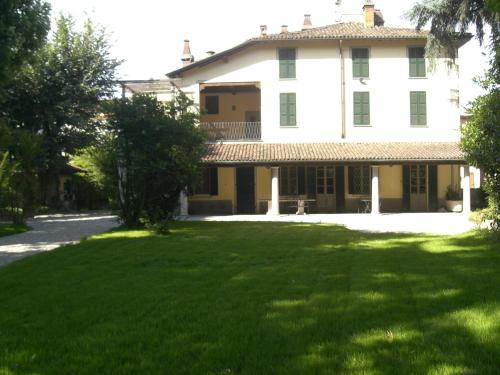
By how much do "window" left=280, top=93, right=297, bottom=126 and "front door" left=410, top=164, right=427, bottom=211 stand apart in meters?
6.01

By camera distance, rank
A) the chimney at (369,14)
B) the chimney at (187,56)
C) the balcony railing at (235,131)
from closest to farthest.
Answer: the balcony railing at (235,131) < the chimney at (369,14) < the chimney at (187,56)

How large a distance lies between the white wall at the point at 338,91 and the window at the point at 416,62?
248 mm

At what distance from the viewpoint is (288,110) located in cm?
2605

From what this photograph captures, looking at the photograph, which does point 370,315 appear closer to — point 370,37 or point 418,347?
point 418,347

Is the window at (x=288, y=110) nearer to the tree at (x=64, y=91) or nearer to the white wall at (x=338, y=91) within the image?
the white wall at (x=338, y=91)

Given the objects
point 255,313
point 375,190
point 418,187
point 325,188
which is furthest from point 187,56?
point 255,313

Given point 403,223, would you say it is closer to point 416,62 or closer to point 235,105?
point 416,62

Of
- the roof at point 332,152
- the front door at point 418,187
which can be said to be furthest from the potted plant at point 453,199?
the roof at point 332,152

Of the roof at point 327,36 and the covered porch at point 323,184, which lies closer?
the covered porch at point 323,184

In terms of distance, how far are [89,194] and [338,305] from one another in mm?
29353

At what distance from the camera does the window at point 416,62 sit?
2570cm

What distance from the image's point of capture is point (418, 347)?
4168 millimetres

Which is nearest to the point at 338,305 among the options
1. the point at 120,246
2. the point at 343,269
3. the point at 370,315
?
the point at 370,315

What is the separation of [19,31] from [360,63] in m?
16.5
